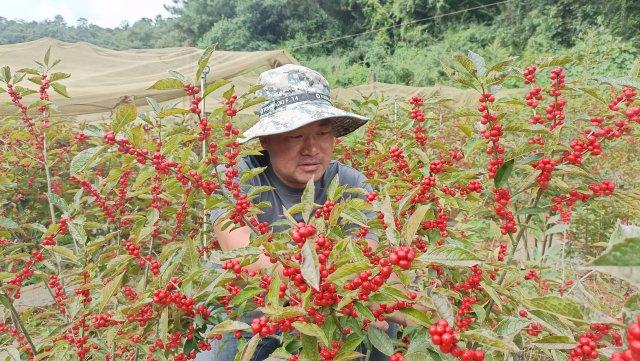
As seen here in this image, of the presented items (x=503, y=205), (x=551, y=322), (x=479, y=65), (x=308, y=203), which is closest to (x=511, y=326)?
(x=551, y=322)

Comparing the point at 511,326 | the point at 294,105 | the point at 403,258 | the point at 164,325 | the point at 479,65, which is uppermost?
the point at 479,65

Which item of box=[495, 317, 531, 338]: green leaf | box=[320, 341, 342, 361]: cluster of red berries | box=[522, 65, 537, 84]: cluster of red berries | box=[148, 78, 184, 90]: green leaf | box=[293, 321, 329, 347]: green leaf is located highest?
box=[148, 78, 184, 90]: green leaf

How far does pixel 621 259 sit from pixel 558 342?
1.53 ft

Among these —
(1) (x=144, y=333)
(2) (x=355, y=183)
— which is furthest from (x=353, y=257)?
(2) (x=355, y=183)

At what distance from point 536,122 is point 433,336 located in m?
0.77

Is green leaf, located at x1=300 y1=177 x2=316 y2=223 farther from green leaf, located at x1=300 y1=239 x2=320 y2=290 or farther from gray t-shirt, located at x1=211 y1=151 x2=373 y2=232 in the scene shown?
gray t-shirt, located at x1=211 y1=151 x2=373 y2=232

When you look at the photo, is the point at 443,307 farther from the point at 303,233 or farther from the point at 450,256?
the point at 303,233

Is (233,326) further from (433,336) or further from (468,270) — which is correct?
(468,270)

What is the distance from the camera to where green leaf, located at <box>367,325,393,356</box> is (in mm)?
1043

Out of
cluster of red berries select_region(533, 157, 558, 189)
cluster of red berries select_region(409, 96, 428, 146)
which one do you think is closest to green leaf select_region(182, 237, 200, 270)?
cluster of red berries select_region(409, 96, 428, 146)

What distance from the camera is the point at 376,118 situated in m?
2.67

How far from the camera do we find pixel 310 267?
805mm

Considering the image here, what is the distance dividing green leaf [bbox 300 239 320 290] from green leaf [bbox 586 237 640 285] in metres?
0.45

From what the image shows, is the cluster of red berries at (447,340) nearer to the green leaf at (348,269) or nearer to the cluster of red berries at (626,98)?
the green leaf at (348,269)
